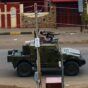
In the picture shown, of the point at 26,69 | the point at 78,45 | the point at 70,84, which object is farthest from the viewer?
the point at 78,45

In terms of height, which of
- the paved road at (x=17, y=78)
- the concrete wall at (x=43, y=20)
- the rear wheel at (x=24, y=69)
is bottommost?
the paved road at (x=17, y=78)

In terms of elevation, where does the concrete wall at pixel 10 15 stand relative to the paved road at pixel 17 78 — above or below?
above

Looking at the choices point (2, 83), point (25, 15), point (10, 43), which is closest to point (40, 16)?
point (25, 15)

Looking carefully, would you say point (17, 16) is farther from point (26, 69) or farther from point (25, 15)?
point (26, 69)

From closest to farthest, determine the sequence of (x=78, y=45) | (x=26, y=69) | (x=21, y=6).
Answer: (x=26, y=69) → (x=78, y=45) → (x=21, y=6)

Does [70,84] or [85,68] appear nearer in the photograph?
[70,84]

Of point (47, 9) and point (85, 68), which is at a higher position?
point (47, 9)

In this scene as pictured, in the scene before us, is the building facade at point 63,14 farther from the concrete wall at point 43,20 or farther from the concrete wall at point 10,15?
the concrete wall at point 43,20

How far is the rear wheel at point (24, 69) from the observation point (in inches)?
1045

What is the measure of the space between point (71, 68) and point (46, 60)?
3.98 feet

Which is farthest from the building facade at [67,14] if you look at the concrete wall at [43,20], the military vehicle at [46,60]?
the military vehicle at [46,60]

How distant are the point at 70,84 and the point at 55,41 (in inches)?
143

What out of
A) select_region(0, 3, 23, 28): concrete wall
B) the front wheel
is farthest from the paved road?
select_region(0, 3, 23, 28): concrete wall

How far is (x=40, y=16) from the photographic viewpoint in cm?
4528
